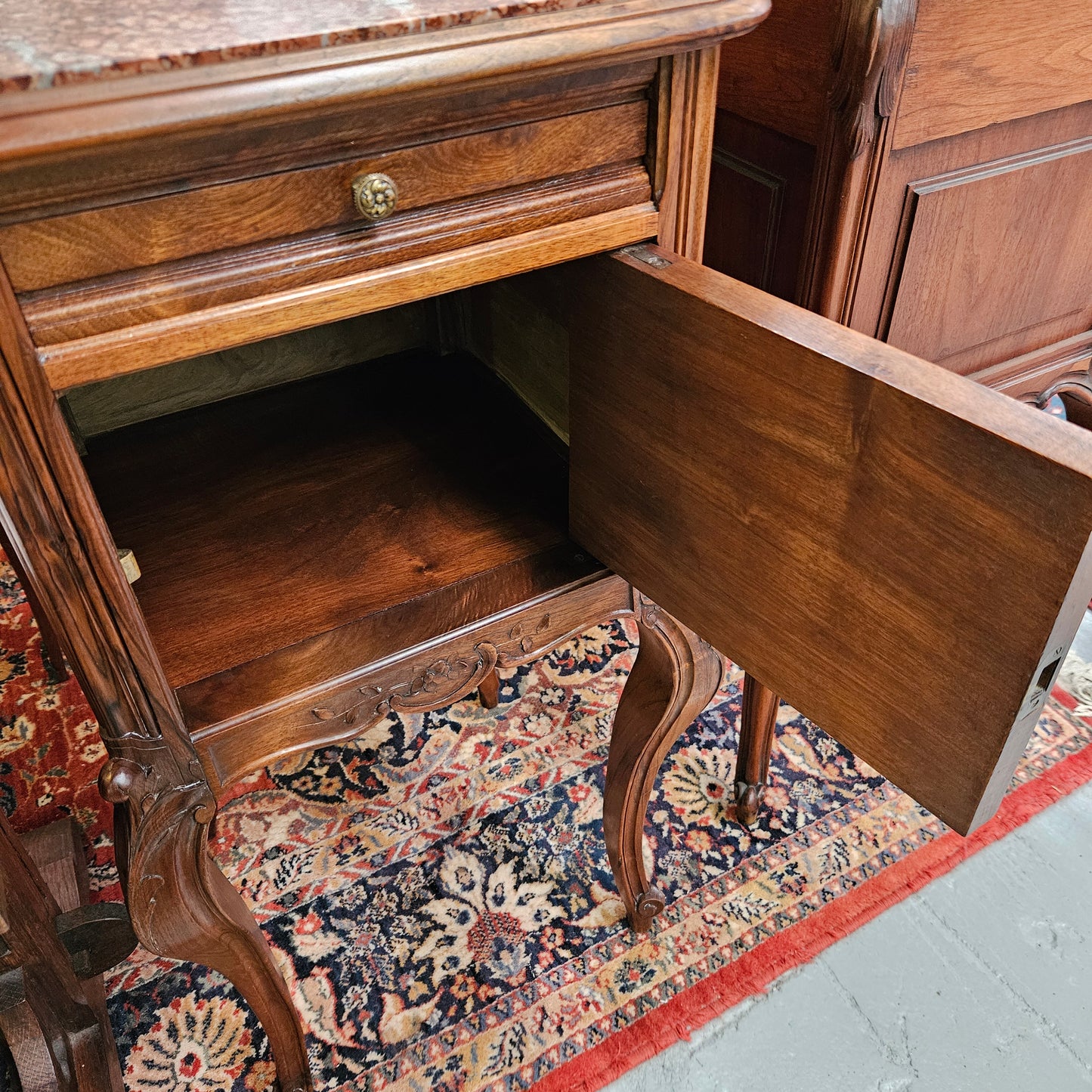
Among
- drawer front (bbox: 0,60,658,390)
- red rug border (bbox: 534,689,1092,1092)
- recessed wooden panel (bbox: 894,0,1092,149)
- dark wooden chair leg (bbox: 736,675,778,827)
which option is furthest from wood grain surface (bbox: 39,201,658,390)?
red rug border (bbox: 534,689,1092,1092)

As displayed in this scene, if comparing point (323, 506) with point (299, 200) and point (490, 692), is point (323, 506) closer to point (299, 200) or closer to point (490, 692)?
point (299, 200)

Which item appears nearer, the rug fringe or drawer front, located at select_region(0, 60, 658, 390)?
drawer front, located at select_region(0, 60, 658, 390)

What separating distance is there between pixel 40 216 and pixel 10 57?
2.5 inches

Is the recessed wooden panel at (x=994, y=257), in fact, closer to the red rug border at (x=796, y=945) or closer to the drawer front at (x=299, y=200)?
the drawer front at (x=299, y=200)

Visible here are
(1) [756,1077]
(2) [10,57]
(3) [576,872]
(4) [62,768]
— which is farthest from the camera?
(4) [62,768]

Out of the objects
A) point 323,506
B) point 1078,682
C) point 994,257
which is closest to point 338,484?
point 323,506

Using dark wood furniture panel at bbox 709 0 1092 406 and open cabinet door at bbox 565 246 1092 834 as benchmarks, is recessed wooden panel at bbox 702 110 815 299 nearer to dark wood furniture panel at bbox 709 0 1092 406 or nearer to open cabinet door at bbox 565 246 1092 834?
dark wood furniture panel at bbox 709 0 1092 406

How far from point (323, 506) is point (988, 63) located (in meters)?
0.59

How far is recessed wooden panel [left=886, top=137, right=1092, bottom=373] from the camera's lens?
747mm

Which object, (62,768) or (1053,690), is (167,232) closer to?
(62,768)

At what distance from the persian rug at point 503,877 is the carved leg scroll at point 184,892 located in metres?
0.20

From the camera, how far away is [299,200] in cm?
49

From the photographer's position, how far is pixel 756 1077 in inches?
33.9

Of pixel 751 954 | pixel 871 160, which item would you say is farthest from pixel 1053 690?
pixel 871 160
